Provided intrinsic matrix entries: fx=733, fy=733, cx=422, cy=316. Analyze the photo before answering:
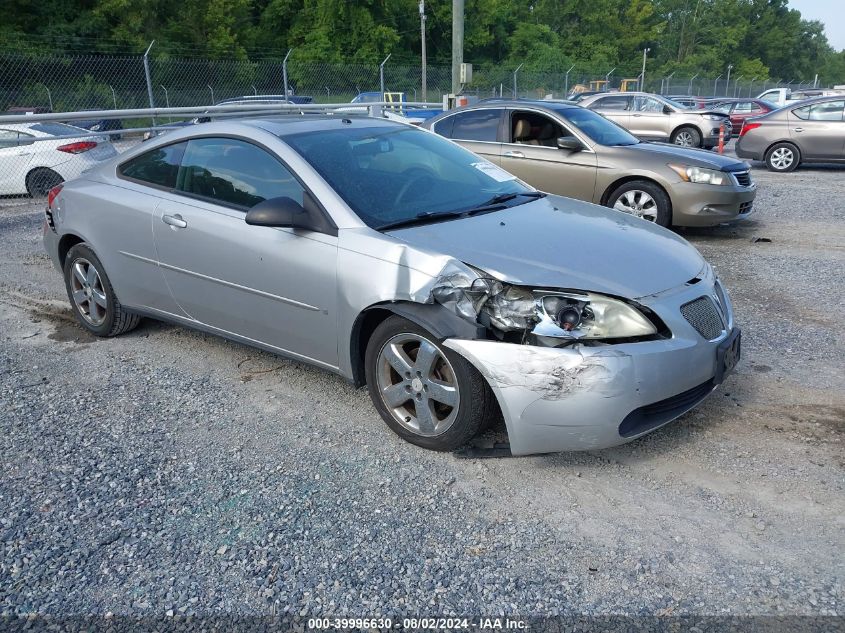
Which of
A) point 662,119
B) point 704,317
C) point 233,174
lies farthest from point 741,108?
point 233,174

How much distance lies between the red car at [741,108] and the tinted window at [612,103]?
798cm

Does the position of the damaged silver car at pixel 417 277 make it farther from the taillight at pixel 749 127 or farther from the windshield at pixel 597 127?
the taillight at pixel 749 127

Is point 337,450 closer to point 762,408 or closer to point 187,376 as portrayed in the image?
point 187,376

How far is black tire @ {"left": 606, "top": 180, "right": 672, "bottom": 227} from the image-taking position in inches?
320

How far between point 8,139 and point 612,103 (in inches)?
537

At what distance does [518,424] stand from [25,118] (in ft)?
29.5

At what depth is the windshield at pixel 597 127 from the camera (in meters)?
8.57

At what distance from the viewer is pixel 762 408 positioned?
3984 millimetres

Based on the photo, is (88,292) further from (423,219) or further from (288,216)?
(423,219)

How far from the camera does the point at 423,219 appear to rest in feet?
12.8

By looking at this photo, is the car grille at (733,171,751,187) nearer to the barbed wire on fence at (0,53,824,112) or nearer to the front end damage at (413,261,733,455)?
the front end damage at (413,261,733,455)

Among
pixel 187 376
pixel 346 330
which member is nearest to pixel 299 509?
pixel 346 330

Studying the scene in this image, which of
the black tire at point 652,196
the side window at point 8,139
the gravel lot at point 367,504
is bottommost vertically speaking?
the gravel lot at point 367,504

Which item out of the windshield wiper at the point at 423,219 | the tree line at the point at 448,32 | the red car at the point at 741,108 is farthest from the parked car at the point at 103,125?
the red car at the point at 741,108
